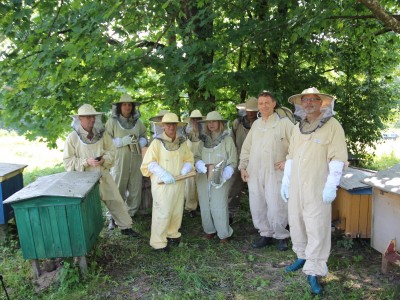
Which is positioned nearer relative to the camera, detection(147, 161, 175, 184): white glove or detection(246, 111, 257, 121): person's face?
detection(147, 161, 175, 184): white glove

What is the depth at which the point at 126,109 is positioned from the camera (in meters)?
6.21

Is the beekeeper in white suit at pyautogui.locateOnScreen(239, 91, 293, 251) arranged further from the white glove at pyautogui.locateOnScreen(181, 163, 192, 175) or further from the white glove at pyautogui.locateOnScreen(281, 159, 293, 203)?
the white glove at pyautogui.locateOnScreen(181, 163, 192, 175)

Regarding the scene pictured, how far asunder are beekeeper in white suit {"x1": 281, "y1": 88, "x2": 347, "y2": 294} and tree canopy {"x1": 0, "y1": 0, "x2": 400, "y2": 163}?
136 centimetres

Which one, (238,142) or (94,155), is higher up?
(94,155)

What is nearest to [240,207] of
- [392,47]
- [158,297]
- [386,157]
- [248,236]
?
[248,236]

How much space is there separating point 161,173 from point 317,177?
1996 mm

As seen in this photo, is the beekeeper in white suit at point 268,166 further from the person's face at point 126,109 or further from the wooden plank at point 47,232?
the wooden plank at point 47,232

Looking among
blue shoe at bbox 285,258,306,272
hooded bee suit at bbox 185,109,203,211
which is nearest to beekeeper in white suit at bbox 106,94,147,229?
hooded bee suit at bbox 185,109,203,211

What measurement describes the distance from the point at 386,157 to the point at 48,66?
466 inches

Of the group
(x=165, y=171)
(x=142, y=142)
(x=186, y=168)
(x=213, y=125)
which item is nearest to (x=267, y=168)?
(x=213, y=125)

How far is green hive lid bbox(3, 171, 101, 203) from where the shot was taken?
408cm

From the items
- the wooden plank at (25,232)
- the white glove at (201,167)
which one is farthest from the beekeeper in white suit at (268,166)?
the wooden plank at (25,232)

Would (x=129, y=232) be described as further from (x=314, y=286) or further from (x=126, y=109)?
(x=314, y=286)

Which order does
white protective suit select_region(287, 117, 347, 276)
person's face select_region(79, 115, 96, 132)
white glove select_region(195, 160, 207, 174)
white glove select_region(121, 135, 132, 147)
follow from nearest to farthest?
white protective suit select_region(287, 117, 347, 276) < person's face select_region(79, 115, 96, 132) < white glove select_region(195, 160, 207, 174) < white glove select_region(121, 135, 132, 147)
